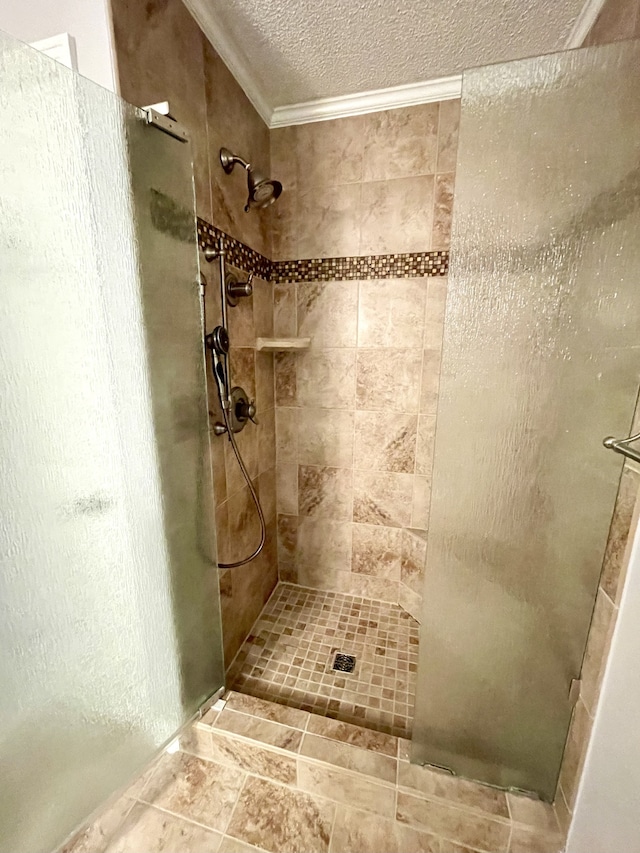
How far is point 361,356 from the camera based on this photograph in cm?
160

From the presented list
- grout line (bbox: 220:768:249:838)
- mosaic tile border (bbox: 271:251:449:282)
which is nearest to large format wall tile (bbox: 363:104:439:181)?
mosaic tile border (bbox: 271:251:449:282)

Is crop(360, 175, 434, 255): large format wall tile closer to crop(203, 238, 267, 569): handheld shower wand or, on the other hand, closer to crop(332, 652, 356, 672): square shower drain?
crop(203, 238, 267, 569): handheld shower wand

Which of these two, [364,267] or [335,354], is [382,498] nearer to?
[335,354]

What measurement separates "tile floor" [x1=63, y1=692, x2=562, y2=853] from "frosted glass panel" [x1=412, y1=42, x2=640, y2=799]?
0.10 m

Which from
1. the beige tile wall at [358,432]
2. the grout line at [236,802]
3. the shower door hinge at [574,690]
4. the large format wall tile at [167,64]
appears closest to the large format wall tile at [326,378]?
the beige tile wall at [358,432]

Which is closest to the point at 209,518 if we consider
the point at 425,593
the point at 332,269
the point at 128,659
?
the point at 128,659

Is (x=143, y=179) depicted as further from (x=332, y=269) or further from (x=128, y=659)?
(x=128, y=659)

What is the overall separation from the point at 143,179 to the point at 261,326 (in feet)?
2.52

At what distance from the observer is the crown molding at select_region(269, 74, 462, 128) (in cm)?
130

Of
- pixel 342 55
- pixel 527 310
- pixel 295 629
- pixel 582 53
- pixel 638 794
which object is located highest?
pixel 342 55

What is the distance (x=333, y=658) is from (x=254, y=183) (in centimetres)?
195

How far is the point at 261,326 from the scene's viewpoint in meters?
1.54

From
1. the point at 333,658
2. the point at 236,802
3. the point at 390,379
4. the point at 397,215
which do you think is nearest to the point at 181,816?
the point at 236,802

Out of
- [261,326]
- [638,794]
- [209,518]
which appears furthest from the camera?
[261,326]
